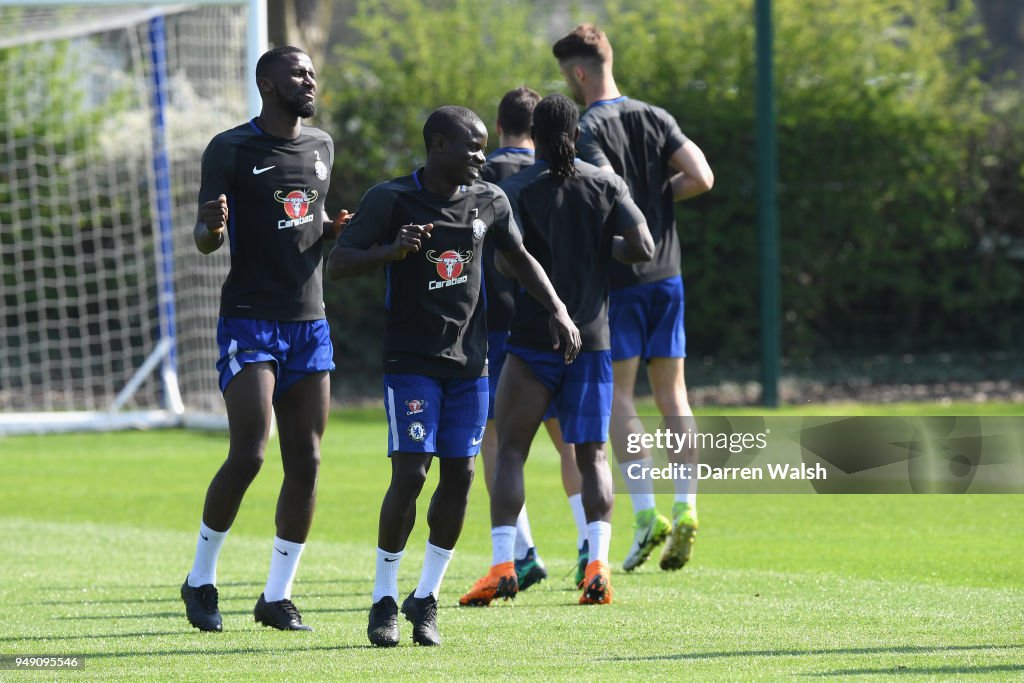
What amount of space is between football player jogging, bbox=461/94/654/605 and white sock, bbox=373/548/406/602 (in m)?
0.89

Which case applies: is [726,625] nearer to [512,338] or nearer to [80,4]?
[512,338]

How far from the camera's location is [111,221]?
17.1 meters

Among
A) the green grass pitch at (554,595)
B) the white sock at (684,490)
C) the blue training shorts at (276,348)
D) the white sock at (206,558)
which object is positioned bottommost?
the green grass pitch at (554,595)

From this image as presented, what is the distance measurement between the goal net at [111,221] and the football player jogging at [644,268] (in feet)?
28.0

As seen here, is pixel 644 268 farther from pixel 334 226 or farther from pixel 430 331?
pixel 430 331

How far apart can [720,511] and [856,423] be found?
1.71m

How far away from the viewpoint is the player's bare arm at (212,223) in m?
5.94

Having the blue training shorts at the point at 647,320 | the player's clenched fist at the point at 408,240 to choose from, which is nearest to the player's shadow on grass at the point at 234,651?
the player's clenched fist at the point at 408,240

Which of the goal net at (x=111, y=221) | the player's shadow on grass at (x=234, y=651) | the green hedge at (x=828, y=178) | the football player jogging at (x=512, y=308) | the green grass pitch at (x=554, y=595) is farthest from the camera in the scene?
the green hedge at (x=828, y=178)

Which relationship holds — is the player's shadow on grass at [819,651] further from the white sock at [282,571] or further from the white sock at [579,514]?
the white sock at [579,514]

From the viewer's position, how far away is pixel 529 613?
645cm

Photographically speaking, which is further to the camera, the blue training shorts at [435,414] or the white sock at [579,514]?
the white sock at [579,514]

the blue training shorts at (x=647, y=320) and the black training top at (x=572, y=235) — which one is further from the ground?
the black training top at (x=572, y=235)

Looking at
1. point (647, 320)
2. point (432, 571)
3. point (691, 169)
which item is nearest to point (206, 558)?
point (432, 571)
